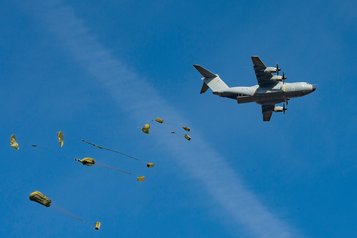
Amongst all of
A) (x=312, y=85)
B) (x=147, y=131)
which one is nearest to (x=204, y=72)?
(x=312, y=85)

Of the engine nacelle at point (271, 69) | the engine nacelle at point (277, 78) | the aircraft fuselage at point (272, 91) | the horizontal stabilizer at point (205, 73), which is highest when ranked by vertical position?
the horizontal stabilizer at point (205, 73)

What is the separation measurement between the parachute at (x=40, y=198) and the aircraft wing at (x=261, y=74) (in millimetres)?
33870

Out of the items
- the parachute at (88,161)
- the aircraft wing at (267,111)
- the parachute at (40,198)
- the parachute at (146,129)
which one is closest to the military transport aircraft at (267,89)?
the aircraft wing at (267,111)

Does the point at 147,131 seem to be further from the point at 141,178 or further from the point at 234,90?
the point at 234,90

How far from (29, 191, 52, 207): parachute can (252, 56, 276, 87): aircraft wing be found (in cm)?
3387

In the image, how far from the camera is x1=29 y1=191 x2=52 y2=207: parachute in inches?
1868

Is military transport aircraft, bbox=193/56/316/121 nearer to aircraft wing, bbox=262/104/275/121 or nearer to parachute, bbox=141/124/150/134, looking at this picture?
aircraft wing, bbox=262/104/275/121

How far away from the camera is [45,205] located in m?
47.2

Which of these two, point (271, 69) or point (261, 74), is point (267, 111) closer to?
point (261, 74)

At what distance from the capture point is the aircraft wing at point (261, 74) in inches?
2857

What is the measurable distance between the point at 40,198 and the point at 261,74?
34780mm

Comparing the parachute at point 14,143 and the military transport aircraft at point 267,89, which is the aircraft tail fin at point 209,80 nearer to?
the military transport aircraft at point 267,89

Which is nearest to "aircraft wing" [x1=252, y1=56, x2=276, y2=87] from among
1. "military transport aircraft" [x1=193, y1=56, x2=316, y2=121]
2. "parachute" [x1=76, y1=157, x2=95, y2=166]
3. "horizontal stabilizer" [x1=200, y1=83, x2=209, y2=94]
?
"military transport aircraft" [x1=193, y1=56, x2=316, y2=121]

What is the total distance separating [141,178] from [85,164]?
5.23 m
